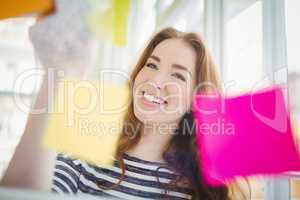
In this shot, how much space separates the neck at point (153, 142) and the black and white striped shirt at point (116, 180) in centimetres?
3

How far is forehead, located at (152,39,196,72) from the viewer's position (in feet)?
4.09

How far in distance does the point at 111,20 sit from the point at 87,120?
1.26 feet

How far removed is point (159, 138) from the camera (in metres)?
1.23

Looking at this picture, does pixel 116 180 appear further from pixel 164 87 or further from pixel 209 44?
pixel 209 44

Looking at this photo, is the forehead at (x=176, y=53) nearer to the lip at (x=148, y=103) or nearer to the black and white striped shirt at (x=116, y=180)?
the lip at (x=148, y=103)

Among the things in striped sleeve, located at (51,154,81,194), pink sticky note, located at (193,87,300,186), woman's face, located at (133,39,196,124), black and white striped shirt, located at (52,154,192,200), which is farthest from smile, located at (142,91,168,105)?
striped sleeve, located at (51,154,81,194)

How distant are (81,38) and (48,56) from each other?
138 millimetres

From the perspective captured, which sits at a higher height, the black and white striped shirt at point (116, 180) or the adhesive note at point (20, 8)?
the adhesive note at point (20, 8)

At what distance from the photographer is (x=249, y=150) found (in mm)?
1209

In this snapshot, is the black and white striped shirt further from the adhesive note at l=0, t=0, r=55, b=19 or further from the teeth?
the adhesive note at l=0, t=0, r=55, b=19

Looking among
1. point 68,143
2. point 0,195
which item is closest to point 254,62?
point 68,143

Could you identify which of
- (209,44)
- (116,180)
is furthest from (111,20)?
(116,180)

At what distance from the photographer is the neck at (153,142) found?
47.8 inches

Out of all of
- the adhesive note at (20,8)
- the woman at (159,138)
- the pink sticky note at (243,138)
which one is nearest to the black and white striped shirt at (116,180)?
the woman at (159,138)
